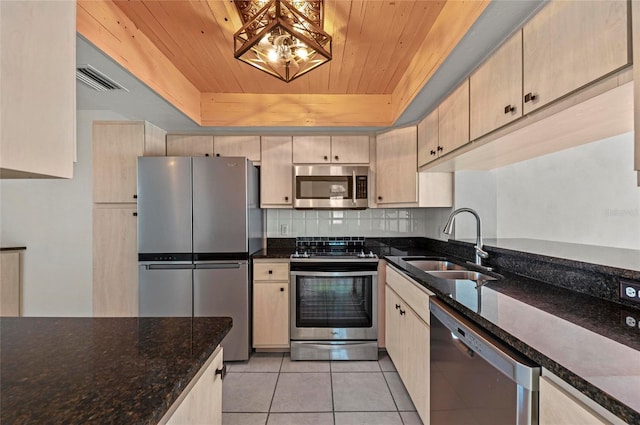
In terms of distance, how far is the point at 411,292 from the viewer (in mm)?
1799

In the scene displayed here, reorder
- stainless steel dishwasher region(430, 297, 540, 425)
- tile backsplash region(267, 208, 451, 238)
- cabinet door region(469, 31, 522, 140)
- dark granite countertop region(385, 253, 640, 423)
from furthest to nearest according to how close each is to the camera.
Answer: tile backsplash region(267, 208, 451, 238) < cabinet door region(469, 31, 522, 140) < stainless steel dishwasher region(430, 297, 540, 425) < dark granite countertop region(385, 253, 640, 423)

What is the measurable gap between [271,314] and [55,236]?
2.27 metres

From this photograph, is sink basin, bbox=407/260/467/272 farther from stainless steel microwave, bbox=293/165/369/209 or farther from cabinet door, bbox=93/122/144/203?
cabinet door, bbox=93/122/144/203

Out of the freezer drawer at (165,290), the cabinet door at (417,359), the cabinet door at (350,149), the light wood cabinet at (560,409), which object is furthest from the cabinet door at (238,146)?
the light wood cabinet at (560,409)

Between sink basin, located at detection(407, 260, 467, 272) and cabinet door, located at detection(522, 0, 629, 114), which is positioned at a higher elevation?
cabinet door, located at detection(522, 0, 629, 114)

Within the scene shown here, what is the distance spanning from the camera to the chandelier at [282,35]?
1316mm

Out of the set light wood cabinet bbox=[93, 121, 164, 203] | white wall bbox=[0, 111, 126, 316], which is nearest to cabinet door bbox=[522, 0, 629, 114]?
light wood cabinet bbox=[93, 121, 164, 203]

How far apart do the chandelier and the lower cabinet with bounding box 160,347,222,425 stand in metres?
1.38

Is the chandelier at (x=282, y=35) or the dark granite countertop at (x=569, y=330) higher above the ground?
the chandelier at (x=282, y=35)

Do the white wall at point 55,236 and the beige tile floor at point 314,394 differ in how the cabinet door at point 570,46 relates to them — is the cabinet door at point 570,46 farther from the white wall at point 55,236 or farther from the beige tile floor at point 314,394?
the white wall at point 55,236

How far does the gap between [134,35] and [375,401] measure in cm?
286

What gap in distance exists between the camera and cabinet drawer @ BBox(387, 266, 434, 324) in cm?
156

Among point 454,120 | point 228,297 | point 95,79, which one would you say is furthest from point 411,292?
point 95,79

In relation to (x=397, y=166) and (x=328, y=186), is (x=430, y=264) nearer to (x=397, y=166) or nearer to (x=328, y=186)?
(x=397, y=166)
